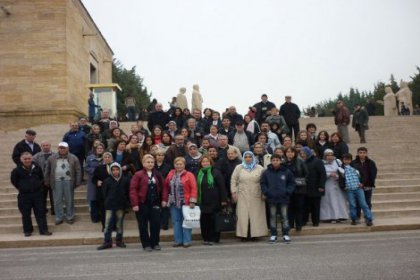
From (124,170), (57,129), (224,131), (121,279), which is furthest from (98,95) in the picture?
(121,279)

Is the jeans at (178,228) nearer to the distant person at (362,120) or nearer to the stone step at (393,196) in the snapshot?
the stone step at (393,196)

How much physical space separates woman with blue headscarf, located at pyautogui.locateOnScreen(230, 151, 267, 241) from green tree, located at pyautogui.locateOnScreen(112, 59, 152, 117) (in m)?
45.3

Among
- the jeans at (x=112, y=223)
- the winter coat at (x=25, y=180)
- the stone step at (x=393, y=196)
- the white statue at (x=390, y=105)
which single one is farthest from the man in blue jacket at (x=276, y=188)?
the white statue at (x=390, y=105)

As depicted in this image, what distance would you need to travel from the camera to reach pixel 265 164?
10.8 m

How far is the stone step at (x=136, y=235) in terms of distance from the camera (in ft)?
32.8

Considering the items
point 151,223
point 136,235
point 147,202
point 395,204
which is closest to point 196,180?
point 147,202

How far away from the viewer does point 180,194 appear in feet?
30.4

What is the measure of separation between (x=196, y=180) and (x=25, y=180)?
12.7 feet

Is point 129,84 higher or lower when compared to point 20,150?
higher

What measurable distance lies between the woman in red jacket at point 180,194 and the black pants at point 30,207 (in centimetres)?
316

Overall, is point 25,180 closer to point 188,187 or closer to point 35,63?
point 188,187

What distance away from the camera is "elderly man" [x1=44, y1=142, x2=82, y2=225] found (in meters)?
10.9

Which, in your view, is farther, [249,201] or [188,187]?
[249,201]

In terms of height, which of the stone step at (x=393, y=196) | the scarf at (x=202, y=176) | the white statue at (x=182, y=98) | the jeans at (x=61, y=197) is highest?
the white statue at (x=182, y=98)
